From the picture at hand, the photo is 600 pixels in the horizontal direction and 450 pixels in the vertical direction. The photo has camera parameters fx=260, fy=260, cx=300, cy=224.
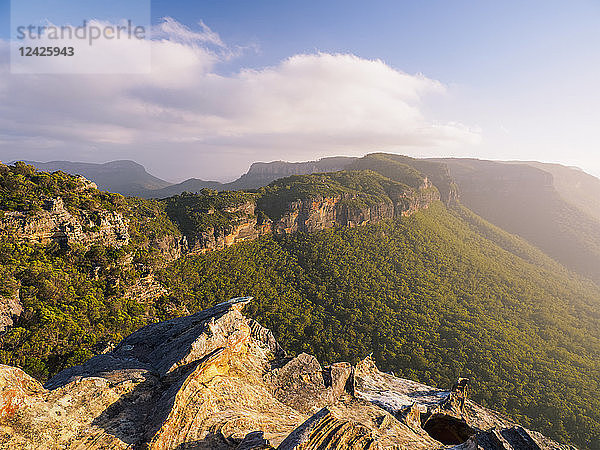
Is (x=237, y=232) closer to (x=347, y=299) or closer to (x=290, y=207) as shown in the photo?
(x=290, y=207)

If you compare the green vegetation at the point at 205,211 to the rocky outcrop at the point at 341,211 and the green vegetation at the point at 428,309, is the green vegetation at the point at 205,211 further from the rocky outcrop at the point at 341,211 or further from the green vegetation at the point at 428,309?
the rocky outcrop at the point at 341,211

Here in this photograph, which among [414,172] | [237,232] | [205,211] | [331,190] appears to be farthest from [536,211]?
[205,211]

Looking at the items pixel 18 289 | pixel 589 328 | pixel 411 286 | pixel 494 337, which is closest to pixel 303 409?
pixel 18 289

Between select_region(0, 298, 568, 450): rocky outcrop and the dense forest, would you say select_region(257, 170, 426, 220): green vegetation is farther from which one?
select_region(0, 298, 568, 450): rocky outcrop

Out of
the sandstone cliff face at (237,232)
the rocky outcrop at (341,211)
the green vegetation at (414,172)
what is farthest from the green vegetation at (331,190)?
the green vegetation at (414,172)

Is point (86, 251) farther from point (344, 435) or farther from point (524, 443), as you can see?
point (524, 443)

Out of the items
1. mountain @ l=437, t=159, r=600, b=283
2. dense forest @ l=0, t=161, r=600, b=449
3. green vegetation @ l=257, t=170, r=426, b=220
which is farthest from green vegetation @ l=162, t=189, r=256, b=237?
mountain @ l=437, t=159, r=600, b=283
